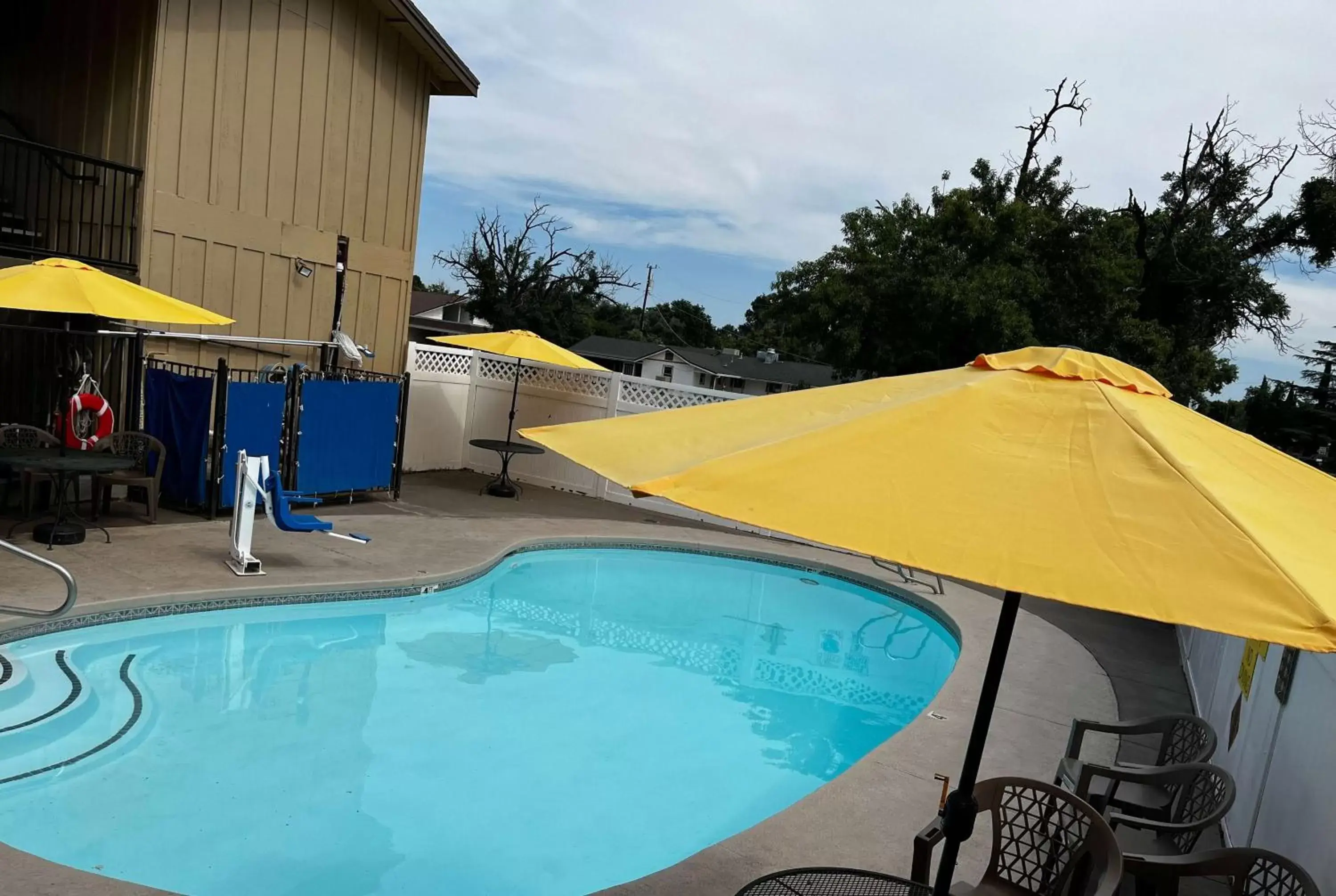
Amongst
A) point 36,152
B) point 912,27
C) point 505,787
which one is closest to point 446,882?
point 505,787

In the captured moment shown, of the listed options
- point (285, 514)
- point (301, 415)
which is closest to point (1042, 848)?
point (285, 514)

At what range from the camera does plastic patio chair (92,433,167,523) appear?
26.8 ft

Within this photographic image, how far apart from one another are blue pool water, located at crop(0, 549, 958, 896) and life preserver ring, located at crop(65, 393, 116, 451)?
2.63 m

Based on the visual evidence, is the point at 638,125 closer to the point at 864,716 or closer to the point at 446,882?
the point at 864,716

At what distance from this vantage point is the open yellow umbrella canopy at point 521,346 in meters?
12.0

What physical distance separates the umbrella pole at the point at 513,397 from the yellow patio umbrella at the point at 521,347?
13 centimetres

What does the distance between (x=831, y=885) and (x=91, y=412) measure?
8.23 meters

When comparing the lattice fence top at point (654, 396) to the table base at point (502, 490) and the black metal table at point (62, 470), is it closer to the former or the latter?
the table base at point (502, 490)

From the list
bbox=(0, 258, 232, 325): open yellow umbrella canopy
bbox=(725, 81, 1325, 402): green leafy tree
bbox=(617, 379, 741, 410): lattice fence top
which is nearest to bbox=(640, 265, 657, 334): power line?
bbox=(725, 81, 1325, 402): green leafy tree

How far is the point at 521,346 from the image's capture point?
1203cm

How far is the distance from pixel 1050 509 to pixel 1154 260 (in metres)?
23.3

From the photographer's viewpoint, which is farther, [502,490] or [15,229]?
[502,490]

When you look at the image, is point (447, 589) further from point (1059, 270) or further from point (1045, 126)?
point (1045, 126)

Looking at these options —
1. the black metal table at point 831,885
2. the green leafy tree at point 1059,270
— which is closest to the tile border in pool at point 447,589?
the black metal table at point 831,885
